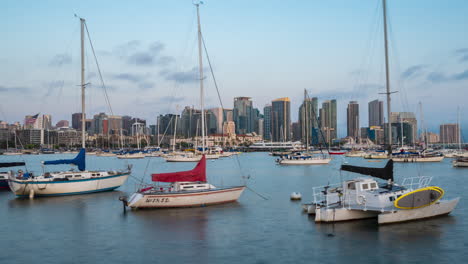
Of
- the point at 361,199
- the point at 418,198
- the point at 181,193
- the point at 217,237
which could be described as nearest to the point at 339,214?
the point at 361,199

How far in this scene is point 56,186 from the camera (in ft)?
121

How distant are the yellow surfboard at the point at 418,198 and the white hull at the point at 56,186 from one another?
26.9 m

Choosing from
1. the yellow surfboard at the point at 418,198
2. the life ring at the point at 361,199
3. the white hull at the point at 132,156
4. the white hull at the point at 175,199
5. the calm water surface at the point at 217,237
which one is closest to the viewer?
the calm water surface at the point at 217,237

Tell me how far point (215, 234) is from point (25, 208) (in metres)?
18.2

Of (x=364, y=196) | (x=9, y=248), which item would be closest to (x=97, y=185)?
(x=9, y=248)

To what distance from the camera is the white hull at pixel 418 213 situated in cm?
2345

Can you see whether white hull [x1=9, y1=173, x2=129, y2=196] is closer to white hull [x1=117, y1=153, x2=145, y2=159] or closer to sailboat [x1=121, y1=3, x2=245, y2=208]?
sailboat [x1=121, y1=3, x2=245, y2=208]

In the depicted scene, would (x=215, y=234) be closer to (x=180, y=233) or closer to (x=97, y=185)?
(x=180, y=233)

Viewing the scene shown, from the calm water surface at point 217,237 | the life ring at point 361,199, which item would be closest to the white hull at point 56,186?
the calm water surface at point 217,237

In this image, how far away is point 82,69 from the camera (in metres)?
41.5

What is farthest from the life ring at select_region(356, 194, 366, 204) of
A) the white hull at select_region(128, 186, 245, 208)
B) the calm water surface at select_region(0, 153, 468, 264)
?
the white hull at select_region(128, 186, 245, 208)

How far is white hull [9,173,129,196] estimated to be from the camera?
36.4 m

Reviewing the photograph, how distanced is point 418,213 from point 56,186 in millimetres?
29770

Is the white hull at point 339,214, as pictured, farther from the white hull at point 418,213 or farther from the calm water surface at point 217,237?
the white hull at point 418,213
